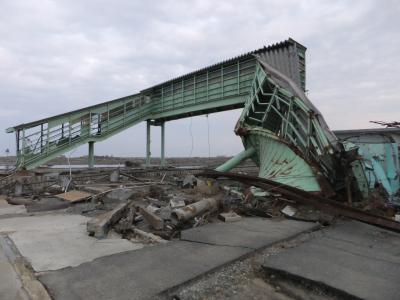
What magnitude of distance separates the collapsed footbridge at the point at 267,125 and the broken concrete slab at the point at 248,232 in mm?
1705

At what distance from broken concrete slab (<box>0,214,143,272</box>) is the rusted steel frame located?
377 cm

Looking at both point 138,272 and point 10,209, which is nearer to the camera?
point 138,272

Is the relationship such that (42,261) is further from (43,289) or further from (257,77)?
(257,77)

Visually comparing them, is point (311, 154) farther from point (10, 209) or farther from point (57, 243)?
point (10, 209)

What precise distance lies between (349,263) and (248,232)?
1745 mm

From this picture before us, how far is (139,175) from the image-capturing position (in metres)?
15.0

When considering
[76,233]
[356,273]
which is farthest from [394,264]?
[76,233]

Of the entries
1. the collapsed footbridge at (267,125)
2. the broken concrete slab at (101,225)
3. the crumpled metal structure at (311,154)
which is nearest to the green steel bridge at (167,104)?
the collapsed footbridge at (267,125)

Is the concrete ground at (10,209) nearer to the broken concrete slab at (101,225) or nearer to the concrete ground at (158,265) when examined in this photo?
the broken concrete slab at (101,225)

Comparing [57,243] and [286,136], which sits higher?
[286,136]

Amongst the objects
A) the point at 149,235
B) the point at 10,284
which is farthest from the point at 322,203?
the point at 10,284

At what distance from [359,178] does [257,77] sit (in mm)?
5969

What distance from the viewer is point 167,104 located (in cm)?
2058

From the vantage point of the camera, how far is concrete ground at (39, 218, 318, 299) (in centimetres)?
300
